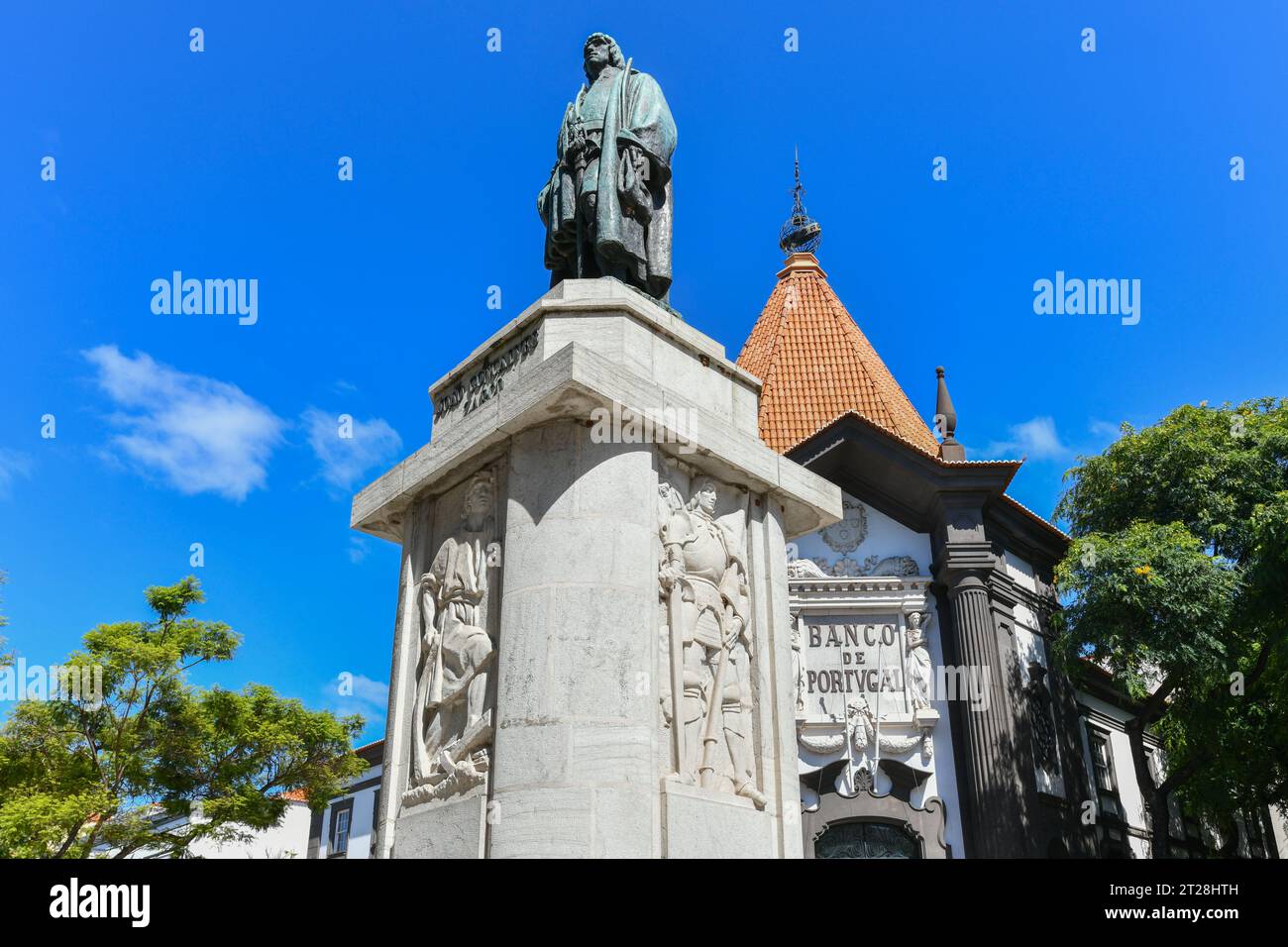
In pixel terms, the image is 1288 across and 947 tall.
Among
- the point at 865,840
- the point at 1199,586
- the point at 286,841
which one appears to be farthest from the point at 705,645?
the point at 286,841

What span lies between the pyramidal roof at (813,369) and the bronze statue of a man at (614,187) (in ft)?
52.5

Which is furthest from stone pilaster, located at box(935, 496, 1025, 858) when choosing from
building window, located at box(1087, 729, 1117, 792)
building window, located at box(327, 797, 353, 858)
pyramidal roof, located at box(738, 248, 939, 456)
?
building window, located at box(327, 797, 353, 858)

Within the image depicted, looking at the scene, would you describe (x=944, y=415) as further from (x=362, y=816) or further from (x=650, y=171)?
(x=362, y=816)

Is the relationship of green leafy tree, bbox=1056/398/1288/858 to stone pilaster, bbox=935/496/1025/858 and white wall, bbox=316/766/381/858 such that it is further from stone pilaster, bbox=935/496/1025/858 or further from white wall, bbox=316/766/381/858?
white wall, bbox=316/766/381/858

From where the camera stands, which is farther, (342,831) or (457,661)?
(342,831)

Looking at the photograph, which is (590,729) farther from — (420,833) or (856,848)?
(856,848)

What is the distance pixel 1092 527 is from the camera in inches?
840

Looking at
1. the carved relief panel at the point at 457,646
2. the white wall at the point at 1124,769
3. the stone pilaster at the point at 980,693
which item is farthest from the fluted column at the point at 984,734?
the carved relief panel at the point at 457,646

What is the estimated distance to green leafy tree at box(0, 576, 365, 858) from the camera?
21.8 meters

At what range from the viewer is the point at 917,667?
21.3m

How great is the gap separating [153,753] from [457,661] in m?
18.9

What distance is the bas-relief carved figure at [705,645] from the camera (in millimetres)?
6734

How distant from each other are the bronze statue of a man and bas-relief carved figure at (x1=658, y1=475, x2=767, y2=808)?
1.90 m

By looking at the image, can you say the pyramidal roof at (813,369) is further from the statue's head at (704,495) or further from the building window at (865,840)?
the statue's head at (704,495)
